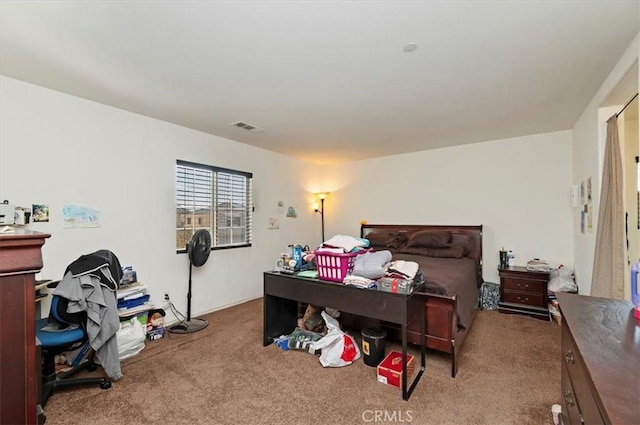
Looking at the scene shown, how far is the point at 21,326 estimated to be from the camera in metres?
0.79

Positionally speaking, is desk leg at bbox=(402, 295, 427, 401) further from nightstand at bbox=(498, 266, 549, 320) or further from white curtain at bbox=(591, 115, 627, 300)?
nightstand at bbox=(498, 266, 549, 320)

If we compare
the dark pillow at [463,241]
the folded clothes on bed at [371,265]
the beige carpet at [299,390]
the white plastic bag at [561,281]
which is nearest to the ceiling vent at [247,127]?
the folded clothes on bed at [371,265]

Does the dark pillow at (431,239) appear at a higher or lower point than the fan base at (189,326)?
higher

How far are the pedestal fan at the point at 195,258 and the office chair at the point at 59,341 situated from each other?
1.14 m

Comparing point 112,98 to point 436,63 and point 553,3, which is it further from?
point 553,3

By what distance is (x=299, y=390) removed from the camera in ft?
7.02

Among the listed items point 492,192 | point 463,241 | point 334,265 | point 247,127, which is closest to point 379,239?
point 463,241

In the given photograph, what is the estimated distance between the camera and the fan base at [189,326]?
10.6 ft

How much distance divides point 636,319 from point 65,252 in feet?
13.2

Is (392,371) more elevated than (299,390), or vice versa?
(392,371)

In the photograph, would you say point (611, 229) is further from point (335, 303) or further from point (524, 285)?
point (335, 303)

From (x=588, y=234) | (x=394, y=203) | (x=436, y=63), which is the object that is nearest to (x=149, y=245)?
(x=436, y=63)

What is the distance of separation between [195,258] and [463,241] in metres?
3.64

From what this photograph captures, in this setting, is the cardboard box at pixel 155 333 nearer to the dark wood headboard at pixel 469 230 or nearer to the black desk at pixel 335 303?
the black desk at pixel 335 303
